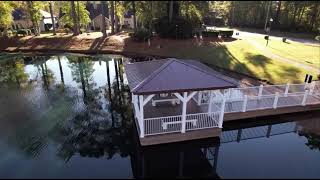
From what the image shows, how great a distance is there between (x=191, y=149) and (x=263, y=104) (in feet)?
19.4

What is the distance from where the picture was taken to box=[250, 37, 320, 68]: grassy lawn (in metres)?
26.9

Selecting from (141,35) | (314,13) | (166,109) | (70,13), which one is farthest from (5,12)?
(314,13)

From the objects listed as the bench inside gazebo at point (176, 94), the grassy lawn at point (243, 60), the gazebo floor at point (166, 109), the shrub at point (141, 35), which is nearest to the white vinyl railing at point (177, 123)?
the bench inside gazebo at point (176, 94)

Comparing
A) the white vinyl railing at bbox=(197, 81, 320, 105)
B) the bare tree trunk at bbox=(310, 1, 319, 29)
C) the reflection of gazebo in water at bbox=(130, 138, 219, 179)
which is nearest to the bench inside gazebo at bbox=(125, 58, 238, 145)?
the reflection of gazebo in water at bbox=(130, 138, 219, 179)

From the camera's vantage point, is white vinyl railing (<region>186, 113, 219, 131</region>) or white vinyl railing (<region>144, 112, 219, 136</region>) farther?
white vinyl railing (<region>186, 113, 219, 131</region>)

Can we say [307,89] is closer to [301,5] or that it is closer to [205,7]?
[205,7]

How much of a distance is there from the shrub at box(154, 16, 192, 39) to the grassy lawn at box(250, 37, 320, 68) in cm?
1037

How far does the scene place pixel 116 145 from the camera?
42.5ft

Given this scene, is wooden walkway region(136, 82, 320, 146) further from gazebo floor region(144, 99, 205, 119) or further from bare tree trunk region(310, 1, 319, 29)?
bare tree trunk region(310, 1, 319, 29)

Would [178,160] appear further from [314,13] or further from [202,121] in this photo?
[314,13]

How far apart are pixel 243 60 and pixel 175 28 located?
41.2 feet

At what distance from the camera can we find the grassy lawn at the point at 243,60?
2258 cm

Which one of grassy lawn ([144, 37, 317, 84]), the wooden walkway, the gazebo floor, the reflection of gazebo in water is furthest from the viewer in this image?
grassy lawn ([144, 37, 317, 84])

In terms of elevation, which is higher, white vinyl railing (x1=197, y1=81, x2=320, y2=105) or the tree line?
the tree line
